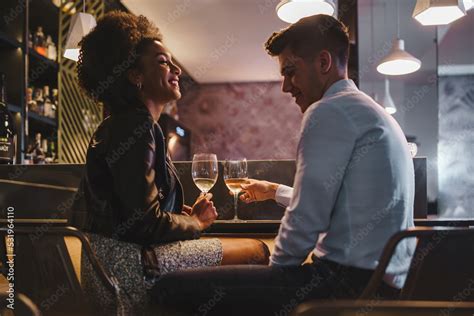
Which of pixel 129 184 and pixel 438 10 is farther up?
pixel 438 10

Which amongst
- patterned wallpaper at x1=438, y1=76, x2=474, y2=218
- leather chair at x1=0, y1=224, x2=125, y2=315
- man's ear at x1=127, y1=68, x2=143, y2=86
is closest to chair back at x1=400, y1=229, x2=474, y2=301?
leather chair at x1=0, y1=224, x2=125, y2=315

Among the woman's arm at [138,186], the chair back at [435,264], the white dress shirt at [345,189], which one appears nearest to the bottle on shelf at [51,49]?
the woman's arm at [138,186]

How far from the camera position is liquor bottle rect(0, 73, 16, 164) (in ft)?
7.66

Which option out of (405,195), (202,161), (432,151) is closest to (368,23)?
(432,151)

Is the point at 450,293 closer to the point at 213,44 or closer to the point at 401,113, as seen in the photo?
the point at 213,44

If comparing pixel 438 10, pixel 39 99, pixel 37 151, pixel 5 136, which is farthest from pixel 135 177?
pixel 39 99

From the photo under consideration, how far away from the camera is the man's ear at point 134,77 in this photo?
4.81 ft

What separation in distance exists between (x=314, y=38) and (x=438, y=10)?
1.39m

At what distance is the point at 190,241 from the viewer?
138 centimetres

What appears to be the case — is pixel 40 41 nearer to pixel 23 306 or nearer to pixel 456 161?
pixel 23 306

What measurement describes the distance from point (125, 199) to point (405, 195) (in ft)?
2.23

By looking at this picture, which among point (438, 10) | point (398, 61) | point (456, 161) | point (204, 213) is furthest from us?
point (456, 161)

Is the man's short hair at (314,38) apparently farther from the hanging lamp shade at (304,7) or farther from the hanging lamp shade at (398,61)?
the hanging lamp shade at (398,61)

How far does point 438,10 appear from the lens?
234cm
